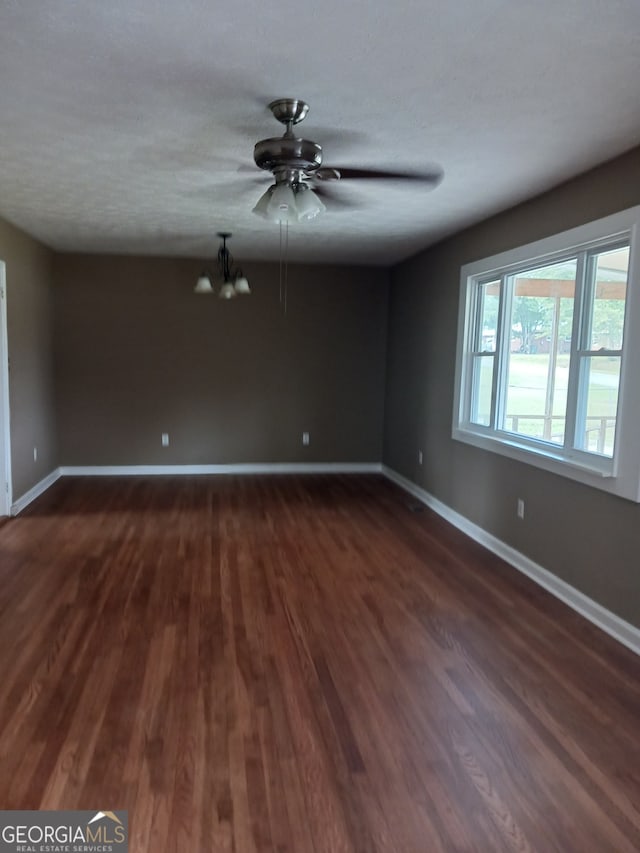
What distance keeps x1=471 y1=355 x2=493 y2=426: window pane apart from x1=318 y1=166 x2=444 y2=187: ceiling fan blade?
1.56m

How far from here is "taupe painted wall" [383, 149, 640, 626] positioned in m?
2.97

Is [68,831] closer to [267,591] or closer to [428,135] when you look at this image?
[267,591]

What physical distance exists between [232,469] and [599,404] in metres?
4.35

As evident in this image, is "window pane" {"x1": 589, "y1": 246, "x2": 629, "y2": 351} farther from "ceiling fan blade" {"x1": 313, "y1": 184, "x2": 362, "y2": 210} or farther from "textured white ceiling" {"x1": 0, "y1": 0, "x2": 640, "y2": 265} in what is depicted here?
"ceiling fan blade" {"x1": 313, "y1": 184, "x2": 362, "y2": 210}

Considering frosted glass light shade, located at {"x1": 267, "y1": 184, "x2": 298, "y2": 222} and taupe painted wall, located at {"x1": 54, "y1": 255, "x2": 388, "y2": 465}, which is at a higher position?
frosted glass light shade, located at {"x1": 267, "y1": 184, "x2": 298, "y2": 222}

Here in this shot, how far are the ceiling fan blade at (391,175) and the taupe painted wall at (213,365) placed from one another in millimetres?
3326

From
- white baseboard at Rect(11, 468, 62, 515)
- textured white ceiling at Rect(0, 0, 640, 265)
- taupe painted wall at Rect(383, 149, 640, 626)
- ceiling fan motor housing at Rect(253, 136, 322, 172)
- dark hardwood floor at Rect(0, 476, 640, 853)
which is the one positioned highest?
textured white ceiling at Rect(0, 0, 640, 265)

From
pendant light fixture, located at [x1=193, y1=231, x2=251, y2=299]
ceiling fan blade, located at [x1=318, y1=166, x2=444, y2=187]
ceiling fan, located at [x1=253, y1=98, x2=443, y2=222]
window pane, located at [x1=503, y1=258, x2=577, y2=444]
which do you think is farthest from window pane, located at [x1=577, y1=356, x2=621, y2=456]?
pendant light fixture, located at [x1=193, y1=231, x2=251, y2=299]

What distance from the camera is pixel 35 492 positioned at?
214 inches

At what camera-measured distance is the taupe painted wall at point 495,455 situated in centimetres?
297

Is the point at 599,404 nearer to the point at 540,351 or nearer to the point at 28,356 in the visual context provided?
the point at 540,351

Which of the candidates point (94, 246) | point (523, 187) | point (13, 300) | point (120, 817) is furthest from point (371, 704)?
point (94, 246)


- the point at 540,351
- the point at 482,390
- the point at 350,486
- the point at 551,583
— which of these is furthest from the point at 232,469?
the point at 551,583

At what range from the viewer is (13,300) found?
4.84m
